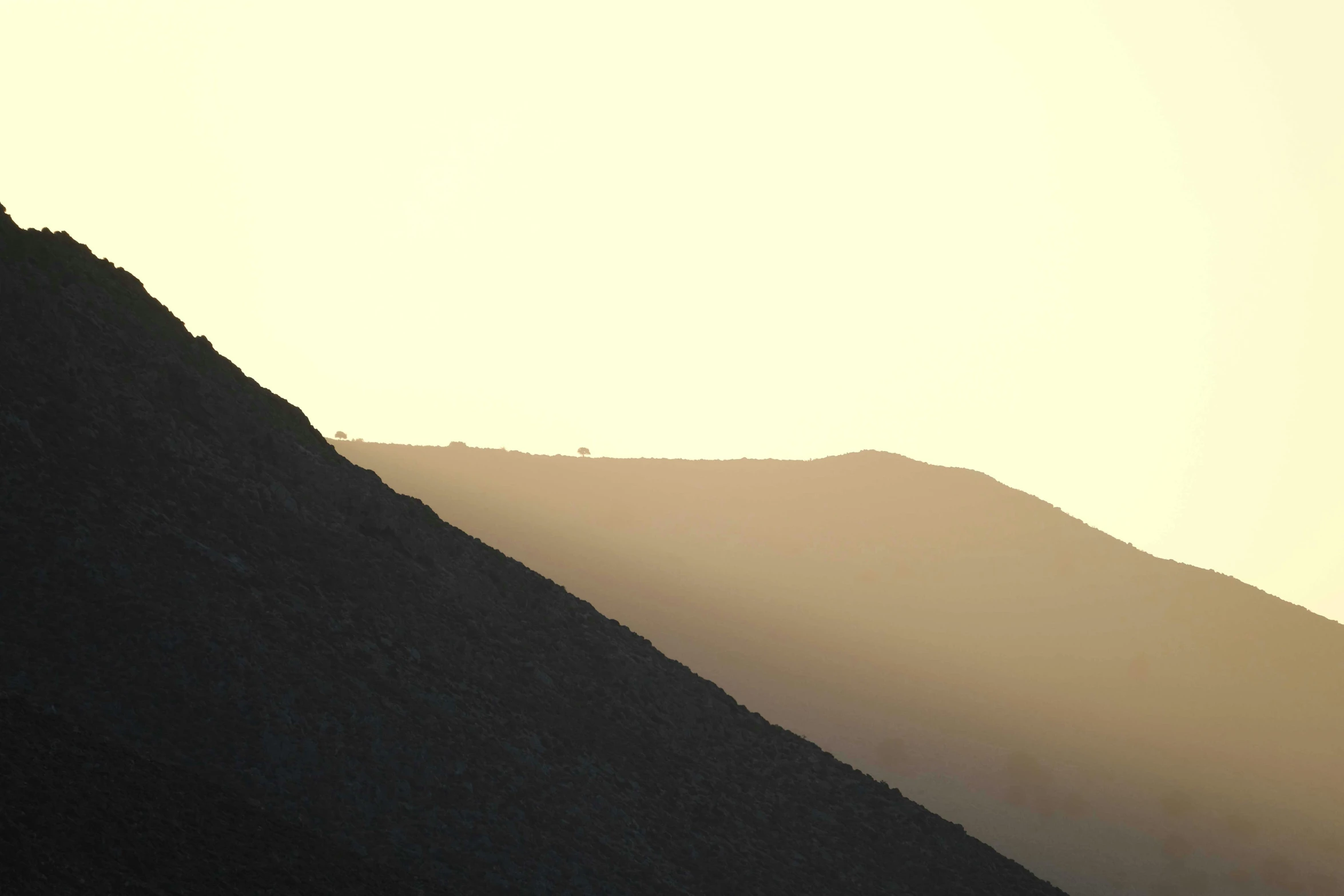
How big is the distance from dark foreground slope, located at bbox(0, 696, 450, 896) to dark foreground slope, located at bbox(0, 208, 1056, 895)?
176cm

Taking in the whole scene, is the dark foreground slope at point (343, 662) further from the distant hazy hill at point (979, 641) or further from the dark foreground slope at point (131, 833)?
the distant hazy hill at point (979, 641)

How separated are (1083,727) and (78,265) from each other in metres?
94.3

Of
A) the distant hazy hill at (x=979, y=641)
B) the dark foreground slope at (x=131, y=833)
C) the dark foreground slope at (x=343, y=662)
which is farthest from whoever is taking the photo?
the distant hazy hill at (x=979, y=641)

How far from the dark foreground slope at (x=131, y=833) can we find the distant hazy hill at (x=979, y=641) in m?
56.8

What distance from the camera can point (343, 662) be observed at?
29.2 metres

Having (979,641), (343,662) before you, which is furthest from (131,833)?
(979,641)

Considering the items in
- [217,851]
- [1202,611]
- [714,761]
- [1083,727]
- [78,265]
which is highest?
[1202,611]

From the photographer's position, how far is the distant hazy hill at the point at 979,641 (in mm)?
74562

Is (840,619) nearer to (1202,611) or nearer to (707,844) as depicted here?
(1202,611)

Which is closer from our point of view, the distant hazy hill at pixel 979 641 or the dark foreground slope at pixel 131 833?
the dark foreground slope at pixel 131 833

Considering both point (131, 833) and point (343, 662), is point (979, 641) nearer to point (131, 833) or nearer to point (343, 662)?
point (343, 662)

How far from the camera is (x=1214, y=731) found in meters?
103

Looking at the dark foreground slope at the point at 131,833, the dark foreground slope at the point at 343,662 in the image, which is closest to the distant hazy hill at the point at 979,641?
the dark foreground slope at the point at 343,662

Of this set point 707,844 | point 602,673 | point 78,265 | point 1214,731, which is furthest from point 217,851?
point 1214,731
